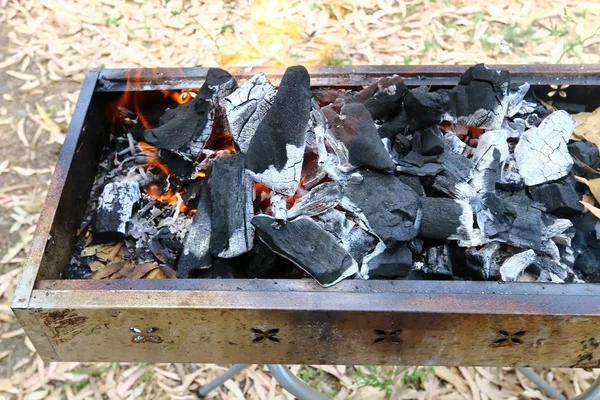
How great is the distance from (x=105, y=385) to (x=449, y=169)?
1924 mm

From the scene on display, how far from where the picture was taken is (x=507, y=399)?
280 cm

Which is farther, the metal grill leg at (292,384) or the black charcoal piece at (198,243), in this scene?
the metal grill leg at (292,384)

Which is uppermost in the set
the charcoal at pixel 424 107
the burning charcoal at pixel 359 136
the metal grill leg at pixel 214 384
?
the charcoal at pixel 424 107

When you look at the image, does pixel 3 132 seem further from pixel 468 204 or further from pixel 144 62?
pixel 468 204

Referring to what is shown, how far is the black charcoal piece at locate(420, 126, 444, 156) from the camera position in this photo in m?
2.12

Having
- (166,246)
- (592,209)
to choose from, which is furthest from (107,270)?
(592,209)

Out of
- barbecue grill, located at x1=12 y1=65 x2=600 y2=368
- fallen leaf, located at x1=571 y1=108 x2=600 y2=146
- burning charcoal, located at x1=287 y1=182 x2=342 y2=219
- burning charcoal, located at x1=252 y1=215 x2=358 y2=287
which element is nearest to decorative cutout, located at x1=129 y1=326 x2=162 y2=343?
barbecue grill, located at x1=12 y1=65 x2=600 y2=368

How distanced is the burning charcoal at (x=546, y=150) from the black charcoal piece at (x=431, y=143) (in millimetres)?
329

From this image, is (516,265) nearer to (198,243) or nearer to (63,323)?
(198,243)

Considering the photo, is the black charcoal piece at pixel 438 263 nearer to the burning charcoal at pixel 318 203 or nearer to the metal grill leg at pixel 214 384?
the burning charcoal at pixel 318 203

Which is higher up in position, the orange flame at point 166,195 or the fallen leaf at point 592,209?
the fallen leaf at point 592,209

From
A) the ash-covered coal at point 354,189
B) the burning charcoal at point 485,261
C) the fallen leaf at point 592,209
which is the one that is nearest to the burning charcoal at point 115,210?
the ash-covered coal at point 354,189

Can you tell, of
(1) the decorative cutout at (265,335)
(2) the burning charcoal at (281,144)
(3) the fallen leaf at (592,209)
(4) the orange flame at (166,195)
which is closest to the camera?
(1) the decorative cutout at (265,335)

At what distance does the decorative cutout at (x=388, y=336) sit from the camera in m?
1.78
